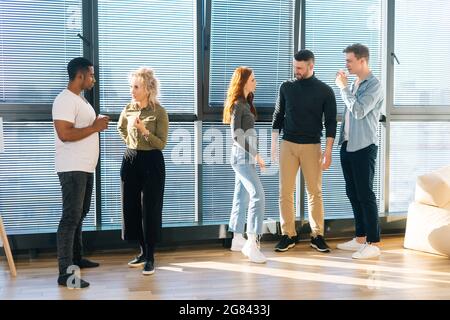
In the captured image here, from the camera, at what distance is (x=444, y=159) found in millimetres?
5699

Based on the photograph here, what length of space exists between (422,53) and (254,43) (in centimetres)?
177

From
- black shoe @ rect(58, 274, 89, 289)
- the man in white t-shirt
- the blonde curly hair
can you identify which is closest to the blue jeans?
the blonde curly hair

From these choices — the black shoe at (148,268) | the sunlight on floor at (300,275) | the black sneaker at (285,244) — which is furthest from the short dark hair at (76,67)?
the black sneaker at (285,244)

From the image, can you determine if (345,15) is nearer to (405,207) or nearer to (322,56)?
(322,56)

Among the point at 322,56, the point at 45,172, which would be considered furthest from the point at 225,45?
the point at 45,172

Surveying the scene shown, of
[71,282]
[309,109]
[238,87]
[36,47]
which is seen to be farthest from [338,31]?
[71,282]

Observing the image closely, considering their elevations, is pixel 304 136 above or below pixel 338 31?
below

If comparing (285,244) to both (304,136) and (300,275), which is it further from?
(304,136)

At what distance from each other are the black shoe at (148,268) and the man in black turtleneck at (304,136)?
3.92 feet

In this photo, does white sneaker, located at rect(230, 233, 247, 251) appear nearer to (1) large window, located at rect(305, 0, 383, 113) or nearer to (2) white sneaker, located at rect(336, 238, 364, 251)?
(2) white sneaker, located at rect(336, 238, 364, 251)

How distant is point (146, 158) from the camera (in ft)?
13.1

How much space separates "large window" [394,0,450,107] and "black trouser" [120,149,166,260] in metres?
2.74

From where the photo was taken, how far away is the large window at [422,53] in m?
5.44

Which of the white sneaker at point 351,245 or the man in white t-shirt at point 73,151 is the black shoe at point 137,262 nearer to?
the man in white t-shirt at point 73,151
